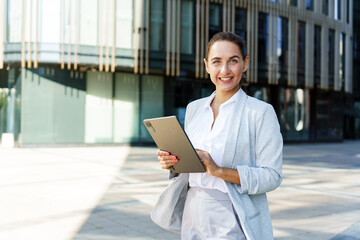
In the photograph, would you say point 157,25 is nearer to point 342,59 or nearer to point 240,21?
point 240,21

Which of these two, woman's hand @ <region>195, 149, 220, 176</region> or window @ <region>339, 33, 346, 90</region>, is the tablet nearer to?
woman's hand @ <region>195, 149, 220, 176</region>

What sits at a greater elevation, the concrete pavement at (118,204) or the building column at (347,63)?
the building column at (347,63)

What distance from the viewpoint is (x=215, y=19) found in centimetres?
2361

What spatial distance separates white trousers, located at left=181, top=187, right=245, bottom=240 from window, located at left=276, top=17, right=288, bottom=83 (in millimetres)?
25502

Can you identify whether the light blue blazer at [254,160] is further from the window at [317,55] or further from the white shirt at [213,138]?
the window at [317,55]

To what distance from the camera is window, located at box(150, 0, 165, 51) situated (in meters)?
21.5

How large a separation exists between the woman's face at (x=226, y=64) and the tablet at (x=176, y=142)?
0.40m

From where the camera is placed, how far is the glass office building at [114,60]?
775 inches

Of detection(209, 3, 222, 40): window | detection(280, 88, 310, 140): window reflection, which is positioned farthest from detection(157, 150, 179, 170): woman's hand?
detection(280, 88, 310, 140): window reflection

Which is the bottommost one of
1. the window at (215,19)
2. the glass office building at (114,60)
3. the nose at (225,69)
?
the nose at (225,69)

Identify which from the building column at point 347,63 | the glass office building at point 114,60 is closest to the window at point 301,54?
the glass office building at point 114,60

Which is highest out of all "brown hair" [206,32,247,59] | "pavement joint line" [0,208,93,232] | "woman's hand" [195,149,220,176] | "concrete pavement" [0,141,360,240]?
"brown hair" [206,32,247,59]

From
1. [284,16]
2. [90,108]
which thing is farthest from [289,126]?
[90,108]

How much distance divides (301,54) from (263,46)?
392 cm
